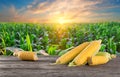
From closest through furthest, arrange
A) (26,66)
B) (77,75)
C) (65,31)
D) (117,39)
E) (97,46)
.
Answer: (77,75) → (26,66) → (97,46) → (117,39) → (65,31)

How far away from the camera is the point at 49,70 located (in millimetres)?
1491

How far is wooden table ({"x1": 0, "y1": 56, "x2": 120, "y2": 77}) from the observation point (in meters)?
1.39

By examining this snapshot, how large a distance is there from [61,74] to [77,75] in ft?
0.23

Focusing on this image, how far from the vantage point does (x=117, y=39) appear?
5.93m

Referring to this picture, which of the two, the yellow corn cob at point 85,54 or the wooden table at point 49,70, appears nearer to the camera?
the wooden table at point 49,70

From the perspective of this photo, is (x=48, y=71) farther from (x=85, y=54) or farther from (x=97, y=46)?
(x=97, y=46)

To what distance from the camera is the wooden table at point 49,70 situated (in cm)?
139

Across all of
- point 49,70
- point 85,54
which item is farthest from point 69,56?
point 49,70

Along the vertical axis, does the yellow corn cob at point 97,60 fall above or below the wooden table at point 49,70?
above

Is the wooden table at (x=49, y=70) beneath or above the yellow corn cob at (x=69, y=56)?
beneath

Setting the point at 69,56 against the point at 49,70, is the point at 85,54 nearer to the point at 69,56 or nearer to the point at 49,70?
the point at 69,56

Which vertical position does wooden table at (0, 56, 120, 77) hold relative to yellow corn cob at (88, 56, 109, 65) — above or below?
below

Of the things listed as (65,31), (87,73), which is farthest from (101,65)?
(65,31)

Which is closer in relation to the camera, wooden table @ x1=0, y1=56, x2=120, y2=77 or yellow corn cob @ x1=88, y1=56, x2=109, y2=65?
wooden table @ x1=0, y1=56, x2=120, y2=77
